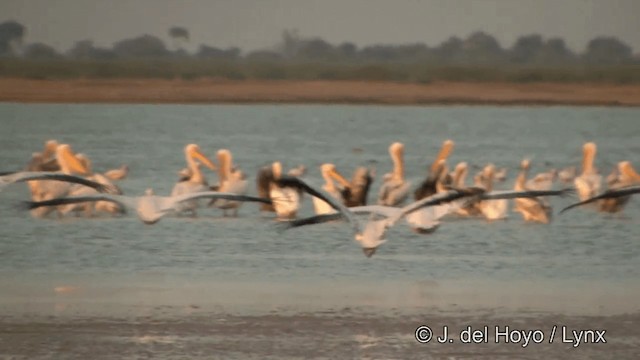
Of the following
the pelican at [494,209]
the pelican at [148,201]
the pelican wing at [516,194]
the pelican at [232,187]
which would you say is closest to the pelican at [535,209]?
the pelican at [494,209]

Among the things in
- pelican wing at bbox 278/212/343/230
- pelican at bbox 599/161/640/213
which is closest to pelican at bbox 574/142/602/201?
pelican at bbox 599/161/640/213

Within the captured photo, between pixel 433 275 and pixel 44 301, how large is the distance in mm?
2340

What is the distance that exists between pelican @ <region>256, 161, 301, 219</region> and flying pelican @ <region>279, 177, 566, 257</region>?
0.86ft

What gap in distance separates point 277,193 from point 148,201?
126 cm

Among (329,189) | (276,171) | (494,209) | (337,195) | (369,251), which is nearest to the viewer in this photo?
(369,251)

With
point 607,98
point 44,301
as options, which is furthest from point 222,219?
point 607,98

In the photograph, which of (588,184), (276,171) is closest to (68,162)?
(276,171)

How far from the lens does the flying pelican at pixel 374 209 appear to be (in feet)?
29.6

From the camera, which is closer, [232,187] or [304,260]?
[304,260]

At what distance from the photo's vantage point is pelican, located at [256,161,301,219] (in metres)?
9.89

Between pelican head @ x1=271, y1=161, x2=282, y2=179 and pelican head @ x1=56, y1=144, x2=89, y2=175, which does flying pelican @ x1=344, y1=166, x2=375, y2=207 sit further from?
pelican head @ x1=56, y1=144, x2=89, y2=175

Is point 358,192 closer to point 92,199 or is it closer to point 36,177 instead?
point 92,199

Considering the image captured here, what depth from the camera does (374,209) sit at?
9453 millimetres

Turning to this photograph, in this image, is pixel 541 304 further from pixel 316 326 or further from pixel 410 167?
pixel 410 167
